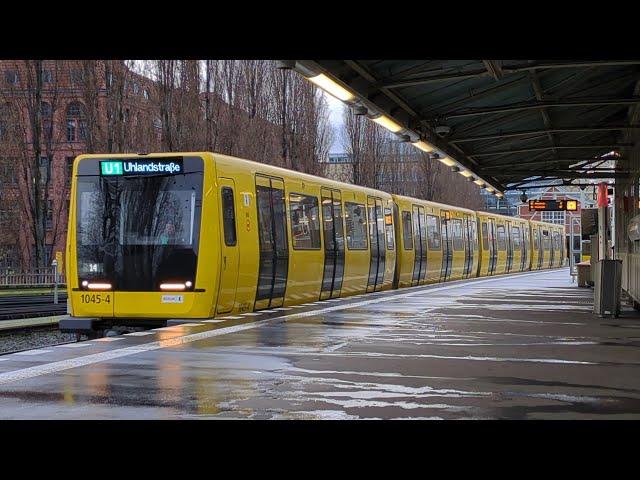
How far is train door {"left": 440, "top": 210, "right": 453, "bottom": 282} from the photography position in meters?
35.5

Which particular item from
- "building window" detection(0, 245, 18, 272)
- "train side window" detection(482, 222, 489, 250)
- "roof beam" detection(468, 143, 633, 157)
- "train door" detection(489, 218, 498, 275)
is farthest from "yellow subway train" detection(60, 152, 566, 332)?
"building window" detection(0, 245, 18, 272)

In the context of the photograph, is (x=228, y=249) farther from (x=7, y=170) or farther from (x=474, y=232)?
(x=7, y=170)

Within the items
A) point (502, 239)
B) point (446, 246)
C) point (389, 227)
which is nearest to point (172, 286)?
point (389, 227)

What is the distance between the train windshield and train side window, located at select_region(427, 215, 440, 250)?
18.0 meters

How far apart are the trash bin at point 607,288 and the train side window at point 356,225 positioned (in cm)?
778

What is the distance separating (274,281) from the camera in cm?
1908

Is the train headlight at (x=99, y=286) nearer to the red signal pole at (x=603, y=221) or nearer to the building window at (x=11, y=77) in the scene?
the red signal pole at (x=603, y=221)

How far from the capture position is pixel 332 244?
22750 millimetres

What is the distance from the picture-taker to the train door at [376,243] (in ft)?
86.0

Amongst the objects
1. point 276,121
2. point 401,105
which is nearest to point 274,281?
point 401,105

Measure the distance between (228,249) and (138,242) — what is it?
1540 mm

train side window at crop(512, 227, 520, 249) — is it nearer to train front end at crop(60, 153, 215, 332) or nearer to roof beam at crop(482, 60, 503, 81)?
train front end at crop(60, 153, 215, 332)
